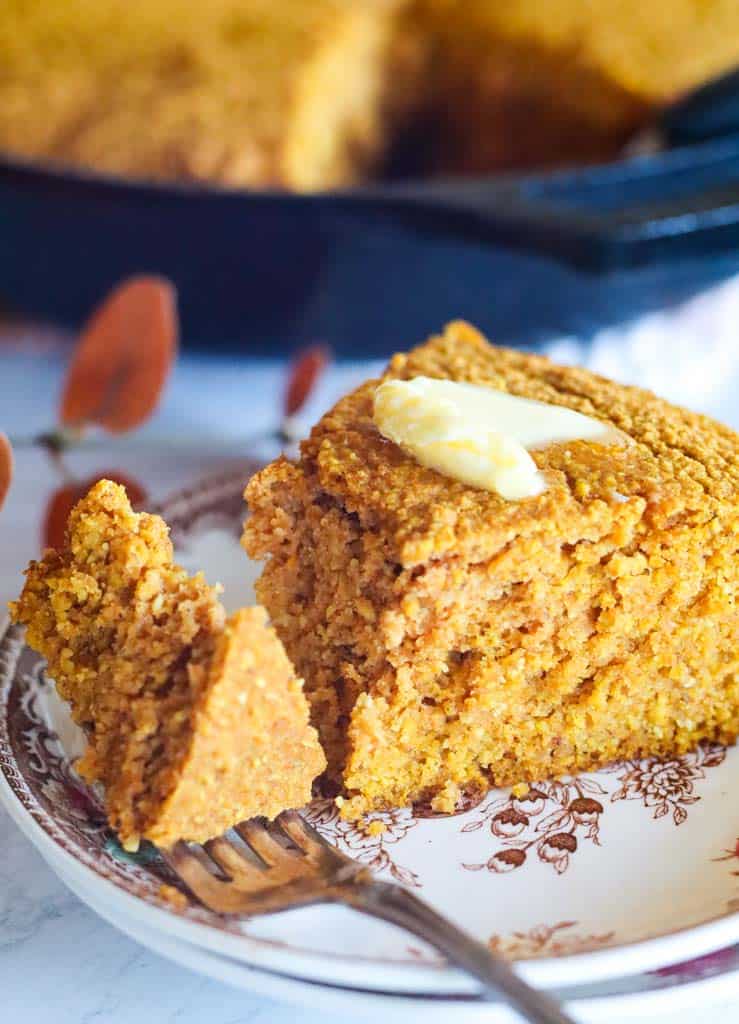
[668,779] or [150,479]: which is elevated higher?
[150,479]

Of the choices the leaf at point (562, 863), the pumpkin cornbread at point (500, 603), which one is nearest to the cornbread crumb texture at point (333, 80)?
the pumpkin cornbread at point (500, 603)

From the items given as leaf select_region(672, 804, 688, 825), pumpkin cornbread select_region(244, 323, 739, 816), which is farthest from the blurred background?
leaf select_region(672, 804, 688, 825)

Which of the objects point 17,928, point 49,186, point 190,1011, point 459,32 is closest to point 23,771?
point 17,928

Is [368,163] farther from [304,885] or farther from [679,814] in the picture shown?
[304,885]

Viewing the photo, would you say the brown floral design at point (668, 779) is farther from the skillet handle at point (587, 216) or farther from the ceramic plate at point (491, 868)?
the skillet handle at point (587, 216)

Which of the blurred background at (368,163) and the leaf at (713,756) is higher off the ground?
the blurred background at (368,163)

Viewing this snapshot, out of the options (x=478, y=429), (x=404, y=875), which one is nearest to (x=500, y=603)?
(x=478, y=429)

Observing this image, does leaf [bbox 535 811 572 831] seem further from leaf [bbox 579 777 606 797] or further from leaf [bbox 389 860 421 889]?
leaf [bbox 389 860 421 889]
